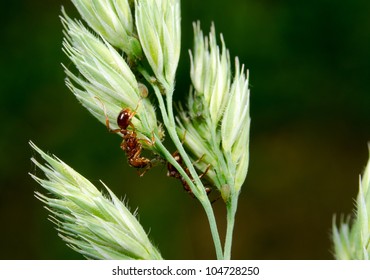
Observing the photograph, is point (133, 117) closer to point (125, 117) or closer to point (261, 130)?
point (125, 117)

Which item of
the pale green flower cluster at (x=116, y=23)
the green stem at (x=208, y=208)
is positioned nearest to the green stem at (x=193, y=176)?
the green stem at (x=208, y=208)

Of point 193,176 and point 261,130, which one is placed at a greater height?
point 261,130

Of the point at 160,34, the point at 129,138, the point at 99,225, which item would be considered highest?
the point at 160,34

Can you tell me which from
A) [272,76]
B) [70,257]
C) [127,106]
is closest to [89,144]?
[70,257]

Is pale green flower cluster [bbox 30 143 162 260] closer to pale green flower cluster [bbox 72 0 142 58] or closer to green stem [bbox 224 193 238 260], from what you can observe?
green stem [bbox 224 193 238 260]

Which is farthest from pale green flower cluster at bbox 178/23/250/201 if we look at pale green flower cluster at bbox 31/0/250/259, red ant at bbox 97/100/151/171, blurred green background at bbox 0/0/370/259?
blurred green background at bbox 0/0/370/259

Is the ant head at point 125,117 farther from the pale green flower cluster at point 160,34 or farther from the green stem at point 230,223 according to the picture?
the green stem at point 230,223

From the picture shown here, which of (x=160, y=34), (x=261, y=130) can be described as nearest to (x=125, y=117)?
(x=160, y=34)
